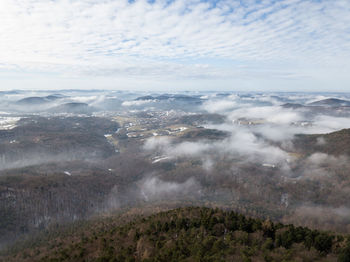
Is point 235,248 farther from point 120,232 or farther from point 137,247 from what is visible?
point 120,232

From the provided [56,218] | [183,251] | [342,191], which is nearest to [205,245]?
[183,251]

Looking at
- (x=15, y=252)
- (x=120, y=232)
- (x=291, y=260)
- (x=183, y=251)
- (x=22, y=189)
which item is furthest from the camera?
(x=22, y=189)

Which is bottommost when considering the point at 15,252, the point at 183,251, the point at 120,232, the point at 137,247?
the point at 15,252

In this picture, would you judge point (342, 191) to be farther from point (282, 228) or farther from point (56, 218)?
point (56, 218)

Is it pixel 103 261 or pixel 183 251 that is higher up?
pixel 183 251

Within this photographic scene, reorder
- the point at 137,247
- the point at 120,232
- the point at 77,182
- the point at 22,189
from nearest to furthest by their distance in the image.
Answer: the point at 137,247, the point at 120,232, the point at 22,189, the point at 77,182

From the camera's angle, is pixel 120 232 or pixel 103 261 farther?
pixel 120 232

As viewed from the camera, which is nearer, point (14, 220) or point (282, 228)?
point (282, 228)

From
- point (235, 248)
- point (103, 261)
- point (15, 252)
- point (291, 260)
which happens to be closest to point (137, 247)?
point (103, 261)

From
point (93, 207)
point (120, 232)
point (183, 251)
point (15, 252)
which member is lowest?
point (93, 207)
